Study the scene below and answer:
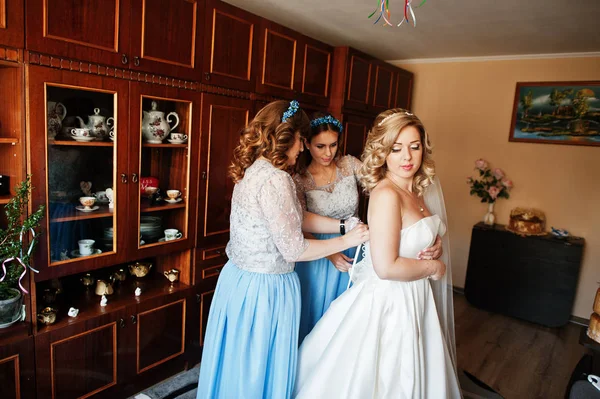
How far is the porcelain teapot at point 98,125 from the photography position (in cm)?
212

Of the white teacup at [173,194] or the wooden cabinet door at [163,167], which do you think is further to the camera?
the white teacup at [173,194]

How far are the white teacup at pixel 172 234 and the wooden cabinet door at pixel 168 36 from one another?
0.89 m

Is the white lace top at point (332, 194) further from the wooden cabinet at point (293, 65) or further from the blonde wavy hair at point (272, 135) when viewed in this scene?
the wooden cabinet at point (293, 65)

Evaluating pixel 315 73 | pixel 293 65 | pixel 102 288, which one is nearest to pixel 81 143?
pixel 102 288

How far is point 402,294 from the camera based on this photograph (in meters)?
1.78

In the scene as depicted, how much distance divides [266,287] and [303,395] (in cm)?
46

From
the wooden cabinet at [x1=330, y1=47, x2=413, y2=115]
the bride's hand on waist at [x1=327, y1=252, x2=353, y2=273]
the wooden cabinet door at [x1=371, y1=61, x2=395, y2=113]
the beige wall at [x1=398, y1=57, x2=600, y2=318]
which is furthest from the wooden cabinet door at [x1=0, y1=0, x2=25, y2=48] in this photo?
the beige wall at [x1=398, y1=57, x2=600, y2=318]

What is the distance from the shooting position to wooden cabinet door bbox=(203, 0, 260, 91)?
250cm

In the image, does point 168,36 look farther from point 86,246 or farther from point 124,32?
point 86,246

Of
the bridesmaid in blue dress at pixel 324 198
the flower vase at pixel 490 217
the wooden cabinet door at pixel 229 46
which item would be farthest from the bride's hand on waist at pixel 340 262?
the flower vase at pixel 490 217

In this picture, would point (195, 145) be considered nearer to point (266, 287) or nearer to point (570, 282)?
point (266, 287)

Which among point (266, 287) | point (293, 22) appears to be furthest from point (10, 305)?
point (293, 22)

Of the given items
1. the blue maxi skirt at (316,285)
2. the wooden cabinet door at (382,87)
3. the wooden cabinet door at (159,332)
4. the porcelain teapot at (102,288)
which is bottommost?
the wooden cabinet door at (159,332)

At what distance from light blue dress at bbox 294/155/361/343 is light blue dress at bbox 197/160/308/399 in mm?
393
